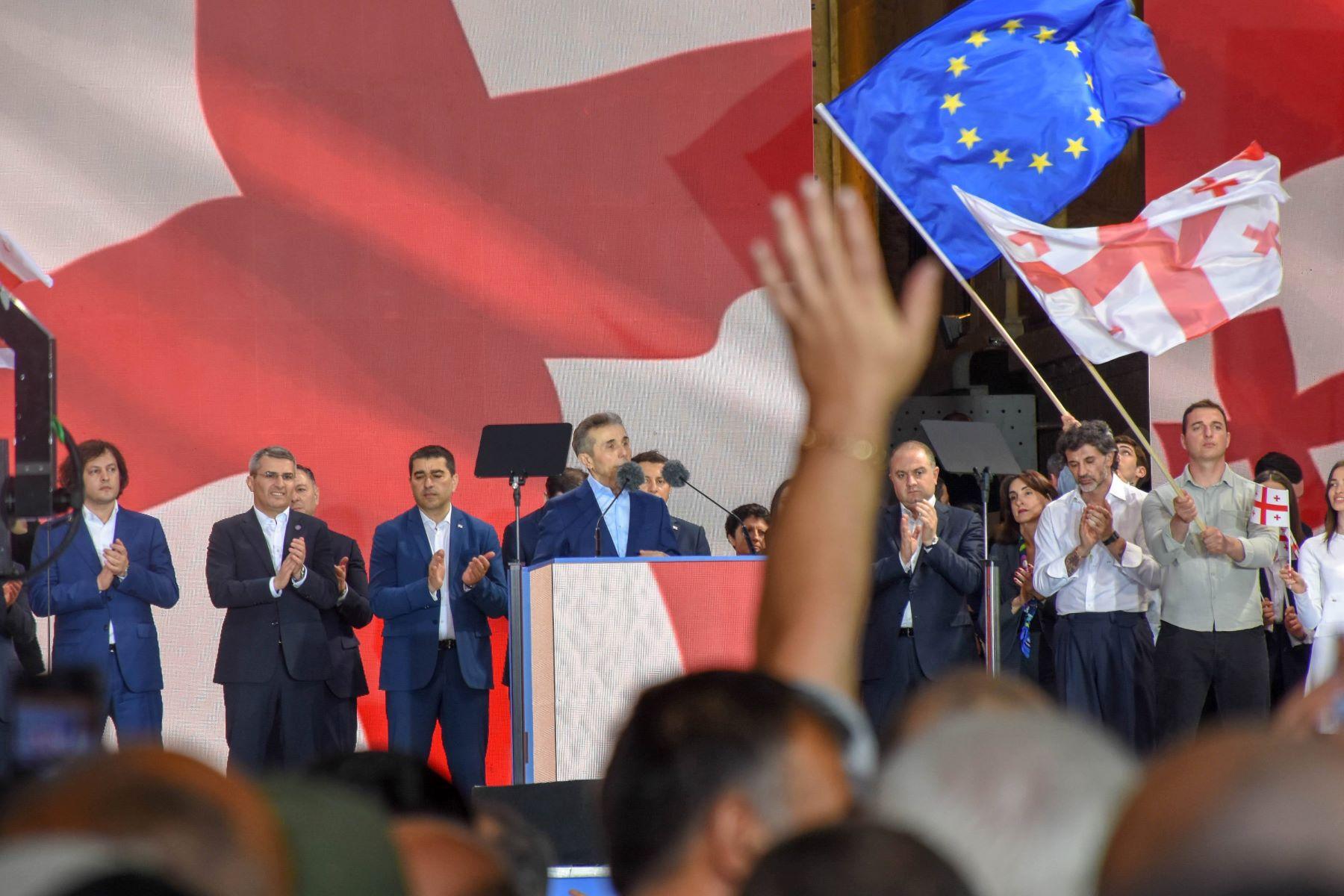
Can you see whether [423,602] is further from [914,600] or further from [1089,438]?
[1089,438]

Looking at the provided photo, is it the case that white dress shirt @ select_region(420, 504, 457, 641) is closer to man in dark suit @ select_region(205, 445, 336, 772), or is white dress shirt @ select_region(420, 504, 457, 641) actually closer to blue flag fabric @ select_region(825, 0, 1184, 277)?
man in dark suit @ select_region(205, 445, 336, 772)

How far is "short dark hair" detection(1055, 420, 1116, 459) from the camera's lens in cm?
620

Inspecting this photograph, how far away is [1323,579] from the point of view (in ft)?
20.8

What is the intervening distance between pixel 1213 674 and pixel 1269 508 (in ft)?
2.29

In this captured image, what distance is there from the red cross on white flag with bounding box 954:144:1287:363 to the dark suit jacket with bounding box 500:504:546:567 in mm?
2243

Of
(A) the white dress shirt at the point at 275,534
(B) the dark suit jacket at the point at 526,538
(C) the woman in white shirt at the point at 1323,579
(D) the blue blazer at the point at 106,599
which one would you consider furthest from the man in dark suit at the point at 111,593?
(C) the woman in white shirt at the point at 1323,579

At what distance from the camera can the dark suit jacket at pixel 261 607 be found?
6387 millimetres

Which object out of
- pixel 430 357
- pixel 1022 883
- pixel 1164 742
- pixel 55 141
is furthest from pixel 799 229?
pixel 55 141

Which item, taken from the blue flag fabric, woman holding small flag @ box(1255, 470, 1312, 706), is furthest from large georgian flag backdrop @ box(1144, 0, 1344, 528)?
the blue flag fabric

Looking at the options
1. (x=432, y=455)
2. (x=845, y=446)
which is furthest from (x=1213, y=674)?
(x=845, y=446)

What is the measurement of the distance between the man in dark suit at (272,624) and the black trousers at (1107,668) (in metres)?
3.00

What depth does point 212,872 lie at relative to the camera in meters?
0.73

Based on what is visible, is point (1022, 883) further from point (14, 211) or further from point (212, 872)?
point (14, 211)

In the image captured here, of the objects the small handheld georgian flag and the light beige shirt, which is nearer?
the light beige shirt
